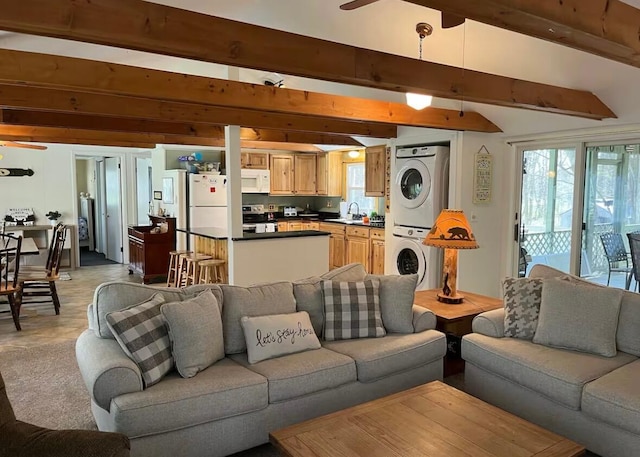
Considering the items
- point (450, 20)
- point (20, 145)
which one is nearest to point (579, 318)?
point (450, 20)

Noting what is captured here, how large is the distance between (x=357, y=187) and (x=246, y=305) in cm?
559

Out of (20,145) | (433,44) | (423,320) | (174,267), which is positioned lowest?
(174,267)

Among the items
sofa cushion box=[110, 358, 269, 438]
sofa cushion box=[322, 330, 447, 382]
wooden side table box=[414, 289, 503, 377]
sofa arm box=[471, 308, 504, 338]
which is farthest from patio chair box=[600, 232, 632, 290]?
sofa cushion box=[110, 358, 269, 438]

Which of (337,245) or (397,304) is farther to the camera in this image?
(337,245)

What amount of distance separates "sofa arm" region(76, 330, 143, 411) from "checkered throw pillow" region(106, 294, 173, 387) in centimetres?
5

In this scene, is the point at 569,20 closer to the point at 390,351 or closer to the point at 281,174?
the point at 390,351

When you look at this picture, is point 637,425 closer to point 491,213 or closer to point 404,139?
point 491,213

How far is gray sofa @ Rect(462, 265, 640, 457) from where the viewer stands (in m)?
2.34

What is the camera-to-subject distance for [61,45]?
3.44 metres

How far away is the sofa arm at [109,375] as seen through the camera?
2209mm

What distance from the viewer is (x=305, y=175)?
8414 mm

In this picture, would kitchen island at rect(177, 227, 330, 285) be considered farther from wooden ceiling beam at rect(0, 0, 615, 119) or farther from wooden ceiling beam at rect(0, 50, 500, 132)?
wooden ceiling beam at rect(0, 0, 615, 119)

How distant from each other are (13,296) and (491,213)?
17.3 ft

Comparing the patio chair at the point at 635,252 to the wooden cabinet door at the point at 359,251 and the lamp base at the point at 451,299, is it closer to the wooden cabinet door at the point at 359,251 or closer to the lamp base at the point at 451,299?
the lamp base at the point at 451,299
